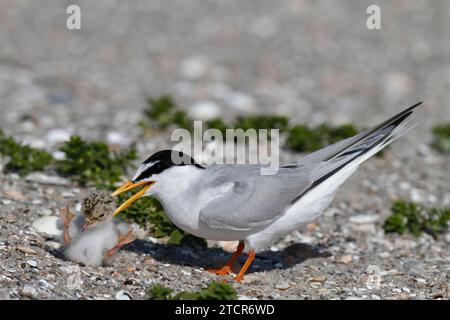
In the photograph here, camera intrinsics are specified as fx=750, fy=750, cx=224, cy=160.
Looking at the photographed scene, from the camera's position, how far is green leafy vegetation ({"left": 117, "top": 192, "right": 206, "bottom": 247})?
214 inches

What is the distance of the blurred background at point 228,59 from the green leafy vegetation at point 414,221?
284 cm

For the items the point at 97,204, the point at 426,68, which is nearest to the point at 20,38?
the point at 426,68

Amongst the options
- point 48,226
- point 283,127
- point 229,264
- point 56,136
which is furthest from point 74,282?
point 283,127

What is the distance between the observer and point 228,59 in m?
10.5

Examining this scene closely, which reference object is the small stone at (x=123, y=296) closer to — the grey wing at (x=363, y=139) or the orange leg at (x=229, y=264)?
the orange leg at (x=229, y=264)

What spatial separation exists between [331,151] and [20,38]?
266 inches

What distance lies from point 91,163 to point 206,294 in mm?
2397

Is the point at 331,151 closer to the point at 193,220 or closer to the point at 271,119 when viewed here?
the point at 193,220

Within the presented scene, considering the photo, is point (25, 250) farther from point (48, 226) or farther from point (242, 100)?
point (242, 100)

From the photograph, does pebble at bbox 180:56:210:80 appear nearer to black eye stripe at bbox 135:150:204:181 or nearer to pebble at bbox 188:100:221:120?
pebble at bbox 188:100:221:120

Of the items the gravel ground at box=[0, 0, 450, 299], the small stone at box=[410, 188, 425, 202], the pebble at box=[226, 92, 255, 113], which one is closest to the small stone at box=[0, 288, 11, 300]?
the gravel ground at box=[0, 0, 450, 299]

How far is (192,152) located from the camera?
6969mm

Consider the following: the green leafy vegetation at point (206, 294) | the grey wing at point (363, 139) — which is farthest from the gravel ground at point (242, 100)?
the grey wing at point (363, 139)

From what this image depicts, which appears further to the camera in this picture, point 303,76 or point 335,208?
point 303,76
